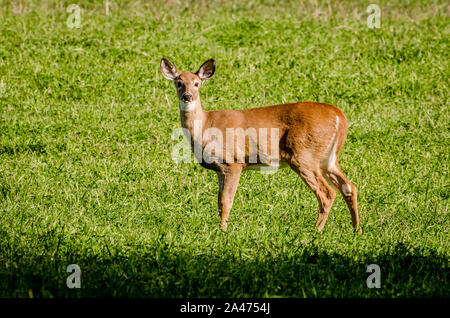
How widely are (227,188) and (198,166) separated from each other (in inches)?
63.9

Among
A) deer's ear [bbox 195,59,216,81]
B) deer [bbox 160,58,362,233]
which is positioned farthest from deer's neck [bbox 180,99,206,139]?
deer's ear [bbox 195,59,216,81]

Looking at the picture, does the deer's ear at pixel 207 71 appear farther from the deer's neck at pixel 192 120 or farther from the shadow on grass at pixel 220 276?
the shadow on grass at pixel 220 276

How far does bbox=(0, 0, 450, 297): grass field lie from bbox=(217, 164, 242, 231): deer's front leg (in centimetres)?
17

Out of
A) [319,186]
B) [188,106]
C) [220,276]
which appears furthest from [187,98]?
[220,276]

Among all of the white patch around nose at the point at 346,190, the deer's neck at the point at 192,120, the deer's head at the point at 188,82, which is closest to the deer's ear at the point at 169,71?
the deer's head at the point at 188,82

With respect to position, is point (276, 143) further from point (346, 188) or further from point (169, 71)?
point (169, 71)

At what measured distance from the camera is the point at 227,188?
6773 mm

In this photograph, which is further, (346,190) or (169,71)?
(169,71)

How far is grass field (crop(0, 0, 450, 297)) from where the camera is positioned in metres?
5.06

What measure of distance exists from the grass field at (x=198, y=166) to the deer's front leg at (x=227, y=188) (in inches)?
6.8

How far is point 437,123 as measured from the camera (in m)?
9.76

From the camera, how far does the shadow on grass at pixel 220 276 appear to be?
4641mm

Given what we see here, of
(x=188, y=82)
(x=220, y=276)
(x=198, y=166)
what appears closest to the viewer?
(x=220, y=276)

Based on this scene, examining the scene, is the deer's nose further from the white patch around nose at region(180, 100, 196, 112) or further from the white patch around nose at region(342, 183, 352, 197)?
the white patch around nose at region(342, 183, 352, 197)
